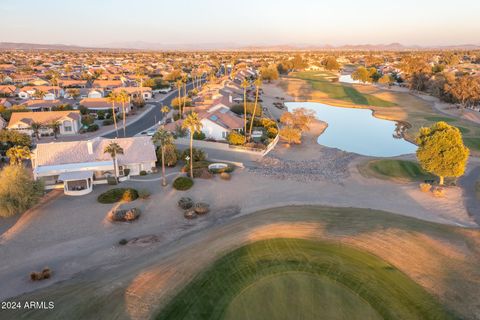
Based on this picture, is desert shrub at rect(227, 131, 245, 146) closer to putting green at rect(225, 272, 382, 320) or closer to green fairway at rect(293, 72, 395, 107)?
putting green at rect(225, 272, 382, 320)

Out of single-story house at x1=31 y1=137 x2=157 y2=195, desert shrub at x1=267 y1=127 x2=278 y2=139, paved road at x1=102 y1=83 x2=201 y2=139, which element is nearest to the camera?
single-story house at x1=31 y1=137 x2=157 y2=195

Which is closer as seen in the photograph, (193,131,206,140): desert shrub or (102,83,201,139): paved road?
(193,131,206,140): desert shrub

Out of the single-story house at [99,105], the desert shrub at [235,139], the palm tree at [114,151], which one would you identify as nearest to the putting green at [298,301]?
A: the palm tree at [114,151]

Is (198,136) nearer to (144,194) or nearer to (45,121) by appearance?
(144,194)

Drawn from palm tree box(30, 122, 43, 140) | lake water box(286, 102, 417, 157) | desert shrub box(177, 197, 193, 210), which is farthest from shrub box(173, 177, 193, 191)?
palm tree box(30, 122, 43, 140)

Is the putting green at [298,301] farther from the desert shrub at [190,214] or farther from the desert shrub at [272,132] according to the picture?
the desert shrub at [272,132]

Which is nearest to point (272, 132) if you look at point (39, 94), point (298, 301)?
point (298, 301)
